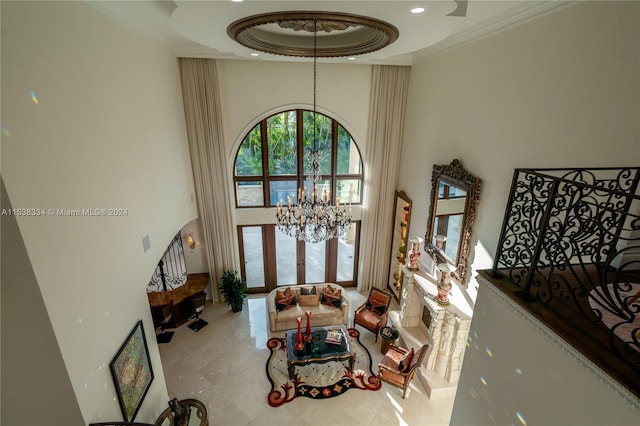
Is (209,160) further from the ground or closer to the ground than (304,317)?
further from the ground

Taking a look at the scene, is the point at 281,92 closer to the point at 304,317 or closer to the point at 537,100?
the point at 537,100

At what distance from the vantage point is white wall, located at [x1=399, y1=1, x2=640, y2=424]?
248 centimetres

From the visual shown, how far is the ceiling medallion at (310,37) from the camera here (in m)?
3.80

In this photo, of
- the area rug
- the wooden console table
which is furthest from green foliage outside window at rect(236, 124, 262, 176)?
the area rug

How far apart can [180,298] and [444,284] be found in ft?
18.2

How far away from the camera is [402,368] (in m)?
5.45

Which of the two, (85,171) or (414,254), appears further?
(414,254)

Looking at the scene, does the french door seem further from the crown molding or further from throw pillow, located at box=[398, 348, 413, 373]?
the crown molding

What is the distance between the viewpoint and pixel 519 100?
155 inches

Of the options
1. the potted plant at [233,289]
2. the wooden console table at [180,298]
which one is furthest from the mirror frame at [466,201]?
the wooden console table at [180,298]

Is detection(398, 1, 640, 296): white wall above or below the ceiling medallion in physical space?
below

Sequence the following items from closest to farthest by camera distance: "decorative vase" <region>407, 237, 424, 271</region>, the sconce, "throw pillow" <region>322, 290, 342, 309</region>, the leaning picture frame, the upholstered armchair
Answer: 1. the leaning picture frame
2. "decorative vase" <region>407, 237, 424, 271</region>
3. the upholstered armchair
4. "throw pillow" <region>322, 290, 342, 309</region>
5. the sconce

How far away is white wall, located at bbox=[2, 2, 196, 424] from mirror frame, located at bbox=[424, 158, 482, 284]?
190 inches

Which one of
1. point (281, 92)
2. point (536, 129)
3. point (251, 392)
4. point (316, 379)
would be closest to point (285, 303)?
point (316, 379)
